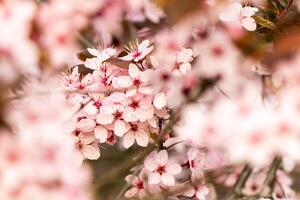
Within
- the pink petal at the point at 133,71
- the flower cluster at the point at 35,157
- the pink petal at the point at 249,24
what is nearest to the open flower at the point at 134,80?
the pink petal at the point at 133,71

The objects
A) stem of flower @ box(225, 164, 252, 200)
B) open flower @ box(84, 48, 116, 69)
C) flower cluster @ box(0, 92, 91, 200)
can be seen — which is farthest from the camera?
open flower @ box(84, 48, 116, 69)

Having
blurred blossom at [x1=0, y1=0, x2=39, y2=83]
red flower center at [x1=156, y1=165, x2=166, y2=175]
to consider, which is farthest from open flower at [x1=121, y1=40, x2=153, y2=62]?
blurred blossom at [x1=0, y1=0, x2=39, y2=83]

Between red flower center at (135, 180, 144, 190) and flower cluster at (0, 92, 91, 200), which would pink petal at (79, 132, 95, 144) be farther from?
flower cluster at (0, 92, 91, 200)

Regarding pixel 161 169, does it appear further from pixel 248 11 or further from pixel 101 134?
pixel 248 11

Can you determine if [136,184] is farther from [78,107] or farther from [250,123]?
[250,123]

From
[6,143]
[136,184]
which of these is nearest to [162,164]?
[136,184]

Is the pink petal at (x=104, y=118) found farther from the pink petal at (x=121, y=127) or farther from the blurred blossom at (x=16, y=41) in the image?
the blurred blossom at (x=16, y=41)
